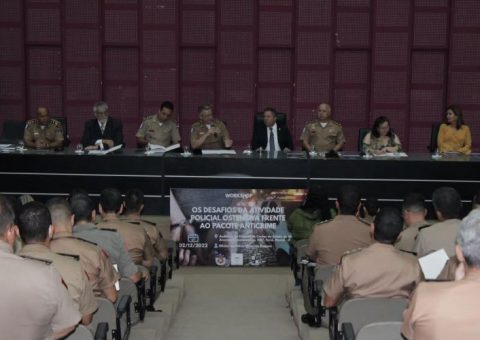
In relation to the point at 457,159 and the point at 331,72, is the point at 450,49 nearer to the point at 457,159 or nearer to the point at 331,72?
the point at 331,72

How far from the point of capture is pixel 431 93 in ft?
38.5

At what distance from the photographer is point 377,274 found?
368cm

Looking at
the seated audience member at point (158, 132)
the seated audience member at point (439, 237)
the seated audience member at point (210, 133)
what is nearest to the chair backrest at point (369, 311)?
the seated audience member at point (439, 237)

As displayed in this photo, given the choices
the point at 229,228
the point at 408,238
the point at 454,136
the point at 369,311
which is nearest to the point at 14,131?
the point at 229,228

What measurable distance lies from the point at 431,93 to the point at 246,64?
2.99m

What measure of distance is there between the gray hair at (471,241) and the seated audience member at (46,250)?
1.66 metres

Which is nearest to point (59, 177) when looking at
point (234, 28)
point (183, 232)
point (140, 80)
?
point (183, 232)

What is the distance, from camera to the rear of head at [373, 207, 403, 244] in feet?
12.4

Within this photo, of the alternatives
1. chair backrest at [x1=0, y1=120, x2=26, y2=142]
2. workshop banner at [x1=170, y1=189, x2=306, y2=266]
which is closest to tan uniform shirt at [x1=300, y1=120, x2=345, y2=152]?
workshop banner at [x1=170, y1=189, x2=306, y2=266]

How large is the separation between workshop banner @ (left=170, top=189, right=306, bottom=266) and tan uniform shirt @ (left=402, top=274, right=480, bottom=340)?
4.96 meters

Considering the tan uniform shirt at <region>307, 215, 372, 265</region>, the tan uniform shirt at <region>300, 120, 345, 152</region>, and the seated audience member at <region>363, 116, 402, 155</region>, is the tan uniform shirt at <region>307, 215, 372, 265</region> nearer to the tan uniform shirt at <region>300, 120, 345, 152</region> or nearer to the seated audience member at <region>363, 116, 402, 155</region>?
the seated audience member at <region>363, 116, 402, 155</region>

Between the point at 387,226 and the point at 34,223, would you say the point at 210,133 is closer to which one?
the point at 387,226

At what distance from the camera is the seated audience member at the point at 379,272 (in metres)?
3.69

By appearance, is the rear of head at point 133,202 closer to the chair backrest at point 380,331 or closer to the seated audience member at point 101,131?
the chair backrest at point 380,331
